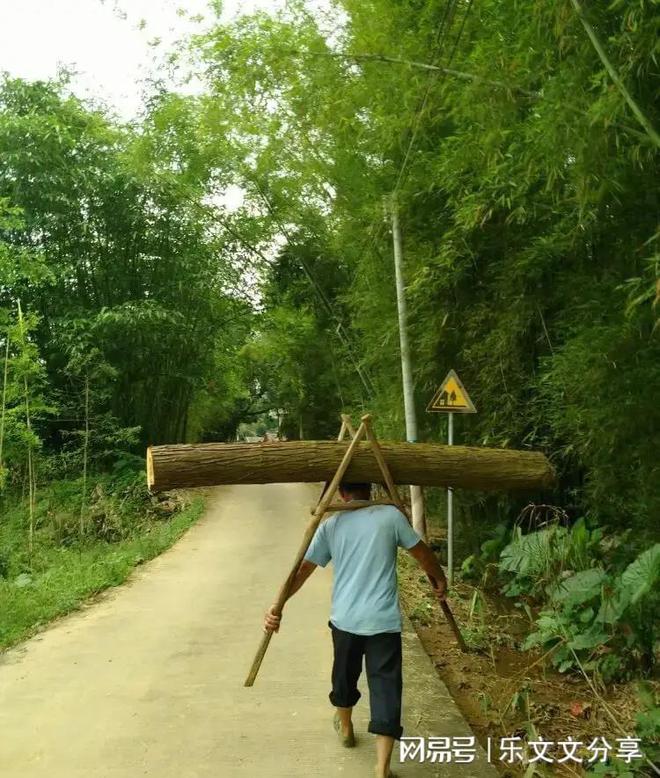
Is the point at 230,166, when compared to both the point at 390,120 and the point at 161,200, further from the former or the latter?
the point at 390,120

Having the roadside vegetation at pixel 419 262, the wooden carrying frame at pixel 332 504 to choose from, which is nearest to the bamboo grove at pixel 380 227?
the roadside vegetation at pixel 419 262

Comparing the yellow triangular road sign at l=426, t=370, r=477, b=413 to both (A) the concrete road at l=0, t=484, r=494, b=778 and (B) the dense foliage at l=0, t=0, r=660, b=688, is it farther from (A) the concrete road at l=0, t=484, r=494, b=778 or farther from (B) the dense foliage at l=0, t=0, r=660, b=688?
(A) the concrete road at l=0, t=484, r=494, b=778

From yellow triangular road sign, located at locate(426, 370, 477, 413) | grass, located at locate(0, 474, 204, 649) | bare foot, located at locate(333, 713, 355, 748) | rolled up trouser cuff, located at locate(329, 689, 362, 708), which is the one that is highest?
yellow triangular road sign, located at locate(426, 370, 477, 413)

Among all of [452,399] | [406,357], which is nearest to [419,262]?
[406,357]

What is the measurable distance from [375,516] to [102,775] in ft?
5.36

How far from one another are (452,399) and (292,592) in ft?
11.8

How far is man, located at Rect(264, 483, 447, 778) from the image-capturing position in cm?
300

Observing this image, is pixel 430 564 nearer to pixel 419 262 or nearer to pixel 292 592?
pixel 292 592

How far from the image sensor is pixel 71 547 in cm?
1175

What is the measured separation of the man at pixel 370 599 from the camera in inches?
118

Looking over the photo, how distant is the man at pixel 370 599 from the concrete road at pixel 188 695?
42 centimetres

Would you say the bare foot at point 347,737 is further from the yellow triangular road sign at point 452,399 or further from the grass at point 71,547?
the yellow triangular road sign at point 452,399

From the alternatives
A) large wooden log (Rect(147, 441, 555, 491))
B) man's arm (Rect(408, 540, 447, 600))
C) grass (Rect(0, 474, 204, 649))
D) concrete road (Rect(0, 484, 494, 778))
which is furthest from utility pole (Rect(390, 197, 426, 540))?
man's arm (Rect(408, 540, 447, 600))

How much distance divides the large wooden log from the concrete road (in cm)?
126
